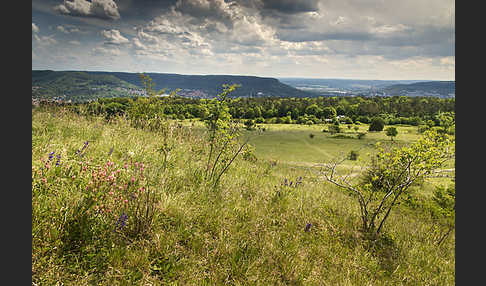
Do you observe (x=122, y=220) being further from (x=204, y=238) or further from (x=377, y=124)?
(x=377, y=124)

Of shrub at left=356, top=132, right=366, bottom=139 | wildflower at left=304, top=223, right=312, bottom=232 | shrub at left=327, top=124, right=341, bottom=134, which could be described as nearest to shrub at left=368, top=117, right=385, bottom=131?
shrub at left=356, top=132, right=366, bottom=139

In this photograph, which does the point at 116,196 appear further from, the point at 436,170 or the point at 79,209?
the point at 436,170

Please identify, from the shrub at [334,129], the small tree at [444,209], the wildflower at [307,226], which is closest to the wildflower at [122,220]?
the wildflower at [307,226]

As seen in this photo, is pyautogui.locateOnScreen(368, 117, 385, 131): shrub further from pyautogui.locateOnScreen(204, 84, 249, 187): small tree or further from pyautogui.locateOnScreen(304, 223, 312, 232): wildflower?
pyautogui.locateOnScreen(304, 223, 312, 232): wildflower

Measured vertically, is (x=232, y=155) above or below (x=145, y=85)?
below

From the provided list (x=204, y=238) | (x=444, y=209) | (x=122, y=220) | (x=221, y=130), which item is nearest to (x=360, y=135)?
(x=444, y=209)

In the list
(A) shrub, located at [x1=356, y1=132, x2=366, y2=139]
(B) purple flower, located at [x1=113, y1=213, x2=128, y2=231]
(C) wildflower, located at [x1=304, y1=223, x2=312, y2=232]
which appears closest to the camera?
(B) purple flower, located at [x1=113, y1=213, x2=128, y2=231]

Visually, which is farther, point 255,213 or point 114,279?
point 255,213

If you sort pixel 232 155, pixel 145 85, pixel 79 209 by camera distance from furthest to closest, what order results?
1. pixel 145 85
2. pixel 232 155
3. pixel 79 209

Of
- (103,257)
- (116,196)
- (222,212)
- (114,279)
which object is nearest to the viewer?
(114,279)

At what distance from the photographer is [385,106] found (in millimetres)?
126250

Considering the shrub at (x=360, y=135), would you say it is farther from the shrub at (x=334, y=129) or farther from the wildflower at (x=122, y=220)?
the wildflower at (x=122, y=220)

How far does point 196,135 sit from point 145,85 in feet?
22.7

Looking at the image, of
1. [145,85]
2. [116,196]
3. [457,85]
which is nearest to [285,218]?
[116,196]
